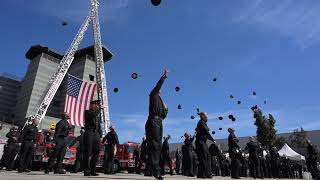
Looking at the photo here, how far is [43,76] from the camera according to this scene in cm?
6228

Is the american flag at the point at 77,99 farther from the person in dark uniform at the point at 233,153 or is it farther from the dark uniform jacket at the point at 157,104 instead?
the dark uniform jacket at the point at 157,104

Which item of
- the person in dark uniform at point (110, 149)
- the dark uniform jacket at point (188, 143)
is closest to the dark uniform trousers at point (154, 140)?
the person in dark uniform at point (110, 149)

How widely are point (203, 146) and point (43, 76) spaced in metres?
57.9

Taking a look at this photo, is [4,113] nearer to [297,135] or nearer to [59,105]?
[59,105]

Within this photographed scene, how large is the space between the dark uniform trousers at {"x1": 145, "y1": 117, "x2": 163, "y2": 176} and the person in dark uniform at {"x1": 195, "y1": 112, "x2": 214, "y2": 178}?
2.44 metres

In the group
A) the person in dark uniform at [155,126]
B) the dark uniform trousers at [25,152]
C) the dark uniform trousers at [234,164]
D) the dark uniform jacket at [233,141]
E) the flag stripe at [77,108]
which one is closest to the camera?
the person in dark uniform at [155,126]

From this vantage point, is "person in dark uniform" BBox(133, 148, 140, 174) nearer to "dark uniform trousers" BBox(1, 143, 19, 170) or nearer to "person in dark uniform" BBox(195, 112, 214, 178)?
"dark uniform trousers" BBox(1, 143, 19, 170)

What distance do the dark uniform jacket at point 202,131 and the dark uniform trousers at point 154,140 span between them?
245 cm

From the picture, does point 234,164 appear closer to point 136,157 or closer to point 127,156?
point 136,157

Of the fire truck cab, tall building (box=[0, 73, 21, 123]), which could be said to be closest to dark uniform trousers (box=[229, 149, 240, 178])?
the fire truck cab

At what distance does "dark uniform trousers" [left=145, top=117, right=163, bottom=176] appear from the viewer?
713 cm

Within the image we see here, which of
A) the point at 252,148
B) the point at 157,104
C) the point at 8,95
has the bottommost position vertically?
the point at 252,148

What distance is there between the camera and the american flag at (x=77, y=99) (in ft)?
84.3

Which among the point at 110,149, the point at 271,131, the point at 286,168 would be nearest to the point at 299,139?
the point at 271,131
